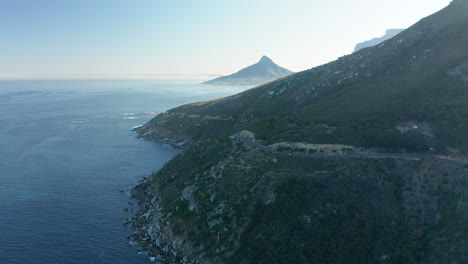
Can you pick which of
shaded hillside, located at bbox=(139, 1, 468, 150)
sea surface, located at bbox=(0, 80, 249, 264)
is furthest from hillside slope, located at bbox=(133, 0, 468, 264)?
sea surface, located at bbox=(0, 80, 249, 264)

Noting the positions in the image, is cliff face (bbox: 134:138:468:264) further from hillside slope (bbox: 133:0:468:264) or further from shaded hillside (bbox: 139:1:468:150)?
shaded hillside (bbox: 139:1:468:150)

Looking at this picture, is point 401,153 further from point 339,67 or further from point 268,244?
point 339,67

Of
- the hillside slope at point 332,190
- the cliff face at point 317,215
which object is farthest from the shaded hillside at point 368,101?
the cliff face at point 317,215

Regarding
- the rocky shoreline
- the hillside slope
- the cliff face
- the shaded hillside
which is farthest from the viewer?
the shaded hillside

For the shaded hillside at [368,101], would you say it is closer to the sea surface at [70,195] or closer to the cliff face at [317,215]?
the cliff face at [317,215]

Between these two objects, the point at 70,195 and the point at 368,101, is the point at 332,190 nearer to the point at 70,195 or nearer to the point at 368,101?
the point at 368,101

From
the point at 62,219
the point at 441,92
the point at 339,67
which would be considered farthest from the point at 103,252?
the point at 339,67
